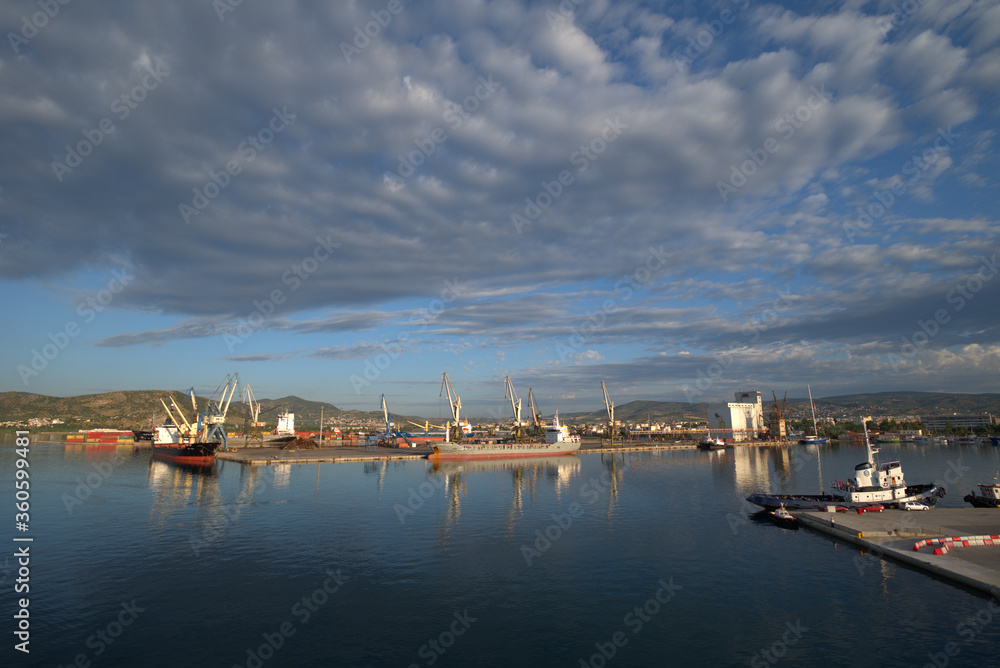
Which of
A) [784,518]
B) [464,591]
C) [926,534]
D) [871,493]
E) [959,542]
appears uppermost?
[871,493]

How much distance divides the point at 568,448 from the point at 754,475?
63.6 metres

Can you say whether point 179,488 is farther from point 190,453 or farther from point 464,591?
point 464,591

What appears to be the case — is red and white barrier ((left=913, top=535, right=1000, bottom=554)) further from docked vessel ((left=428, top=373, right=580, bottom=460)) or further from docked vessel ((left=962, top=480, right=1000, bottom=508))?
docked vessel ((left=428, top=373, right=580, bottom=460))

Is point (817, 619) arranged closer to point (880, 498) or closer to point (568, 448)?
point (880, 498)

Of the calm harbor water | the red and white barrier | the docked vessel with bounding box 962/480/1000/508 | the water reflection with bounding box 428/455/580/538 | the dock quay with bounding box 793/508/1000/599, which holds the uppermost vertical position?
the docked vessel with bounding box 962/480/1000/508

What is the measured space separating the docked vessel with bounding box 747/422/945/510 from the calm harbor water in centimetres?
589

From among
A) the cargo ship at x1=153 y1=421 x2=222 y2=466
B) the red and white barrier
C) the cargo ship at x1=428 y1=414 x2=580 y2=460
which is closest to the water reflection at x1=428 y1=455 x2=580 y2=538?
the cargo ship at x1=428 y1=414 x2=580 y2=460

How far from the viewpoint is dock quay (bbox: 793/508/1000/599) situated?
2720 centimetres

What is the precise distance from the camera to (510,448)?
13538 centimetres

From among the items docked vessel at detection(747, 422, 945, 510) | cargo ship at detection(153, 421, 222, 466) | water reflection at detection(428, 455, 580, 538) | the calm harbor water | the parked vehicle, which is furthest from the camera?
cargo ship at detection(153, 421, 222, 466)

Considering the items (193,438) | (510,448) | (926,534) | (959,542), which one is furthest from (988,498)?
(193,438)

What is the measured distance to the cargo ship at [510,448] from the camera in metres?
127

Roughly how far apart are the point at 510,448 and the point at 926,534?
4134 inches

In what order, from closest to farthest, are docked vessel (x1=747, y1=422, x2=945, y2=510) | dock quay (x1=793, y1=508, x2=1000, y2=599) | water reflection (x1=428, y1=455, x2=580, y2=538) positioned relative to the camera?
1. dock quay (x1=793, y1=508, x2=1000, y2=599)
2. docked vessel (x1=747, y1=422, x2=945, y2=510)
3. water reflection (x1=428, y1=455, x2=580, y2=538)
